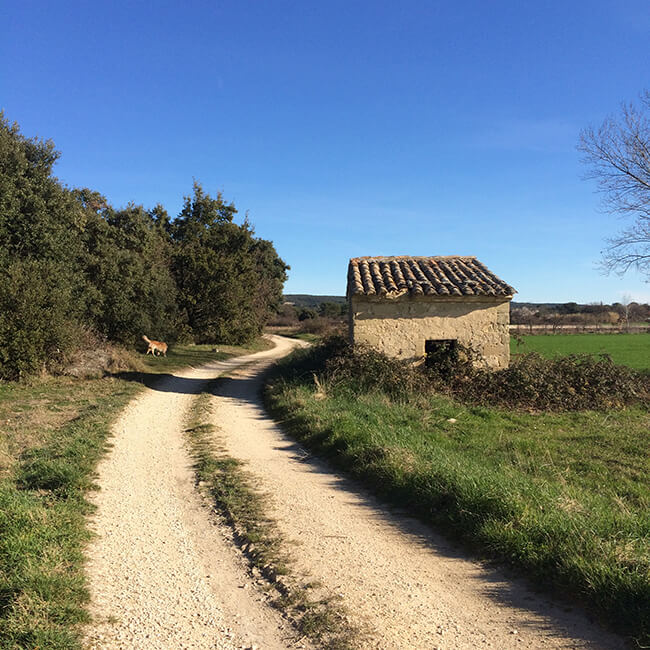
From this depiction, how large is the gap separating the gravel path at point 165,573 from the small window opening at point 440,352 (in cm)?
864

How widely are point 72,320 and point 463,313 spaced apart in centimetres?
1345

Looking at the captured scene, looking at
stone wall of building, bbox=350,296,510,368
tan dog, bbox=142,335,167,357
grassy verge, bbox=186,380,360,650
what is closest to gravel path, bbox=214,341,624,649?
grassy verge, bbox=186,380,360,650

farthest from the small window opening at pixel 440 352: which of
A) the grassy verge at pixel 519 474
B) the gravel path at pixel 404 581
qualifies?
the gravel path at pixel 404 581

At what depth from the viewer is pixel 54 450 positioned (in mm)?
7699

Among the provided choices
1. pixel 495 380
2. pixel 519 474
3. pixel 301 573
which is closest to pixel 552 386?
pixel 495 380

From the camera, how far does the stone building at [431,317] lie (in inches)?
559

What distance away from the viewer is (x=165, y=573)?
4301 mm

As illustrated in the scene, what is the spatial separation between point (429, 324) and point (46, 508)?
1110 centimetres

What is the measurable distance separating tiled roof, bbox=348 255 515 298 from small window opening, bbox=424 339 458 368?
59.9 inches

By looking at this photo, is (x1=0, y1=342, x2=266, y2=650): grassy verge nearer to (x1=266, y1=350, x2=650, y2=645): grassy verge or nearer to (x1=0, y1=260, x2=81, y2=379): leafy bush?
(x1=0, y1=260, x2=81, y2=379): leafy bush

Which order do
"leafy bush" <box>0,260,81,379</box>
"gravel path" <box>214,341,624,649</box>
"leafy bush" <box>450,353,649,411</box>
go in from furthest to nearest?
"leafy bush" <box>0,260,81,379</box> < "leafy bush" <box>450,353,649,411</box> < "gravel path" <box>214,341,624,649</box>

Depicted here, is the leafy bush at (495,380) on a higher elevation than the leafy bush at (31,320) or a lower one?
lower

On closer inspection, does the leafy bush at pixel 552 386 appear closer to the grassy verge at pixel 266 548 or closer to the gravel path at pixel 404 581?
the gravel path at pixel 404 581

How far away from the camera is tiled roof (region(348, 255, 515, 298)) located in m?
14.2
